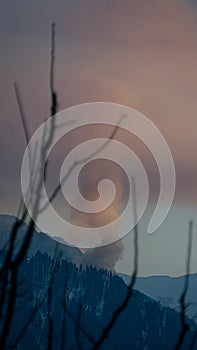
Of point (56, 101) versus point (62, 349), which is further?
point (62, 349)

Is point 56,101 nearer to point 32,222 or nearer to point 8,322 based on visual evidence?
point 32,222

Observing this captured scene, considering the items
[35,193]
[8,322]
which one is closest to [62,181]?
[35,193]

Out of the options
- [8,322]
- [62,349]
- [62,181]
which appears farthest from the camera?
[62,349]

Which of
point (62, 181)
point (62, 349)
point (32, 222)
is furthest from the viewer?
point (62, 349)

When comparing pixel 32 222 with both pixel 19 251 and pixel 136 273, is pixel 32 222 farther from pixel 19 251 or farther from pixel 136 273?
pixel 136 273

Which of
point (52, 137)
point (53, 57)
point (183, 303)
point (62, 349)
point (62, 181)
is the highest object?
point (53, 57)

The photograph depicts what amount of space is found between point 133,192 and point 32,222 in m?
0.59

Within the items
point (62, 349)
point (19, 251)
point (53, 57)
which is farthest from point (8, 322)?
point (53, 57)

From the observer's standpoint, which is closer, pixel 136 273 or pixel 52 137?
pixel 52 137

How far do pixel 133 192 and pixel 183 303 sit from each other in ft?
2.16

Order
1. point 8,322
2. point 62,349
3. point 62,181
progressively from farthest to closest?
point 62,349 < point 62,181 < point 8,322

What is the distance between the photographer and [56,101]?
2.96m

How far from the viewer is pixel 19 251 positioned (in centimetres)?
287

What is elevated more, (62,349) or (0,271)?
(0,271)
